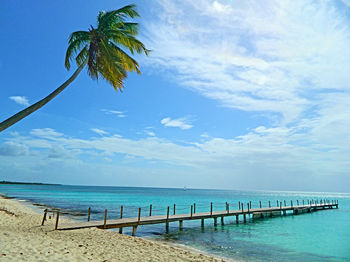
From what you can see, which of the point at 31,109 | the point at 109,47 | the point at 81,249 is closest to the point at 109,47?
the point at 109,47

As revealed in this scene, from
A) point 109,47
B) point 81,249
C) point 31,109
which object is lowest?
point 81,249

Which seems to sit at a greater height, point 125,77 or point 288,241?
point 125,77

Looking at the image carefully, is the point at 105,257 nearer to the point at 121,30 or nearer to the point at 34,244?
the point at 34,244

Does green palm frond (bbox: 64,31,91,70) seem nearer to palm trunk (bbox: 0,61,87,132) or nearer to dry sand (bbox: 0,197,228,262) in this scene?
palm trunk (bbox: 0,61,87,132)

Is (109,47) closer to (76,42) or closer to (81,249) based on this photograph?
(76,42)

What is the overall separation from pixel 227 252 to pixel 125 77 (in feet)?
36.1

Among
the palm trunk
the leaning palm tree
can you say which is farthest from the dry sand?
the leaning palm tree

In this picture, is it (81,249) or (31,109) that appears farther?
(81,249)

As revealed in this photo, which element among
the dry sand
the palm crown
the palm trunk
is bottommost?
the dry sand

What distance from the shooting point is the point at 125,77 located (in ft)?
32.1

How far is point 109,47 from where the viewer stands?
9203 mm

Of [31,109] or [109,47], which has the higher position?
[109,47]

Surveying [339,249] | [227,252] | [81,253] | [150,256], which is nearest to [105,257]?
[81,253]

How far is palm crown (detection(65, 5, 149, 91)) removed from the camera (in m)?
9.30
